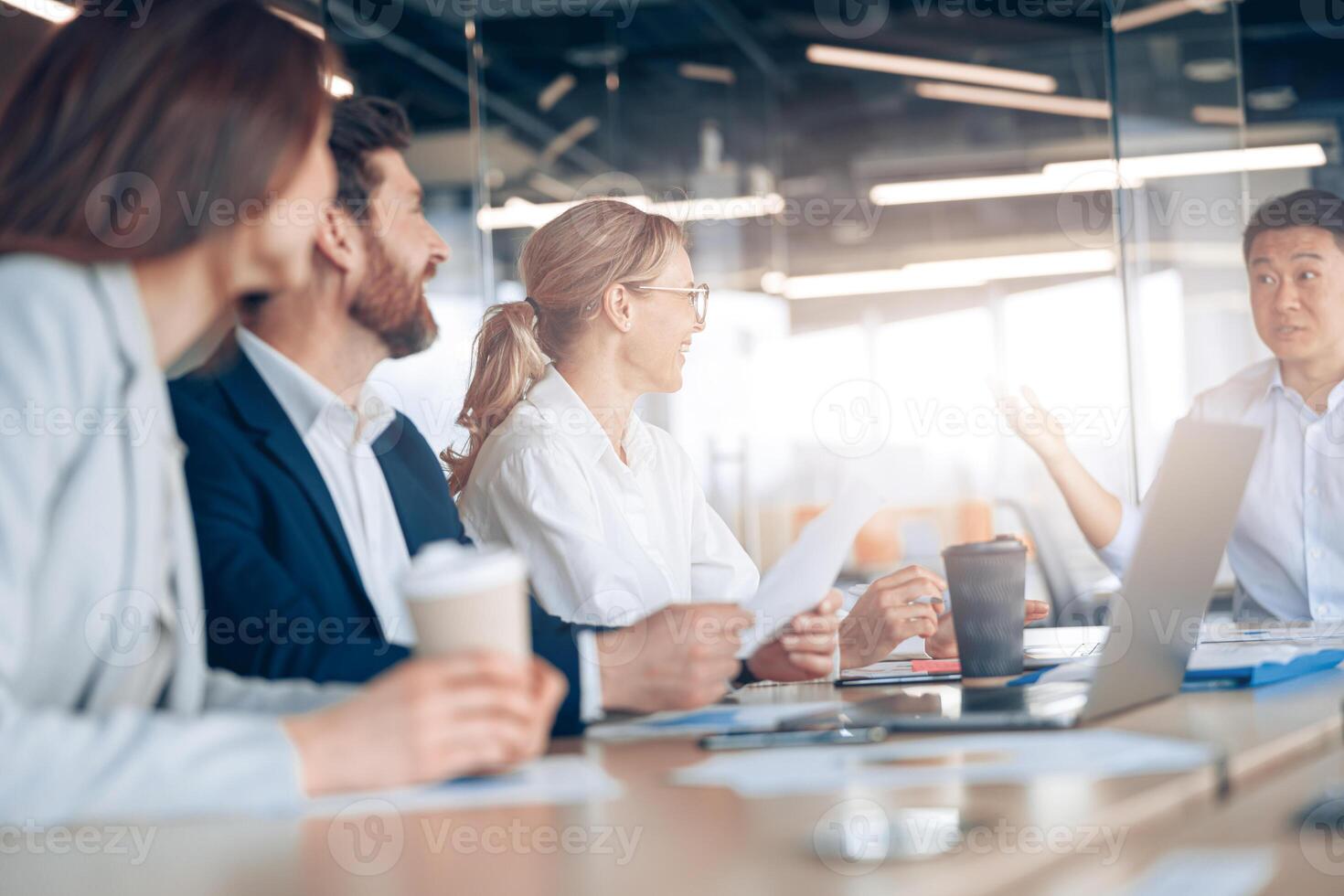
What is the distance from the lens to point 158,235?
108cm

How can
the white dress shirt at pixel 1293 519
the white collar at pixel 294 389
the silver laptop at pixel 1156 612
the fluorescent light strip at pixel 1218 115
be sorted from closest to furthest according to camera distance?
the silver laptop at pixel 1156 612 < the white collar at pixel 294 389 < the white dress shirt at pixel 1293 519 < the fluorescent light strip at pixel 1218 115

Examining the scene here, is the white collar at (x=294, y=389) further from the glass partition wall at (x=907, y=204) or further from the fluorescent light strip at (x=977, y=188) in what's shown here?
the fluorescent light strip at (x=977, y=188)

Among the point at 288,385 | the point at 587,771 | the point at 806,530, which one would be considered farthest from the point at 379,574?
the point at 587,771

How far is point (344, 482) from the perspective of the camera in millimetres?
1628

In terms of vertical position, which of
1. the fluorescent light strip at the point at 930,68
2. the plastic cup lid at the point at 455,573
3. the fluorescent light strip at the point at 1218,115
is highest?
the fluorescent light strip at the point at 930,68

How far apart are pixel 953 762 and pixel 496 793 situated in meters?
0.33

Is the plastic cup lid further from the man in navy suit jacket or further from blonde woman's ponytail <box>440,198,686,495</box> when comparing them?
blonde woman's ponytail <box>440,198,686,495</box>

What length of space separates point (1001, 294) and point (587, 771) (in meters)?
7.60

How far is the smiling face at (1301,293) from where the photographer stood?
2.84 meters

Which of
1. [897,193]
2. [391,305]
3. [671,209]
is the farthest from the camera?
[897,193]

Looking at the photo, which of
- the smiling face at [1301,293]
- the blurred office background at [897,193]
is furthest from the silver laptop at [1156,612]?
the smiling face at [1301,293]

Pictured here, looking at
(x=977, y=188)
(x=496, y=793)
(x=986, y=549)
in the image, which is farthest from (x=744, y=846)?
(x=977, y=188)

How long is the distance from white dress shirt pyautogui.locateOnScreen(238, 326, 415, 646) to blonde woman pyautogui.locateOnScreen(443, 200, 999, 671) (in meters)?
0.30

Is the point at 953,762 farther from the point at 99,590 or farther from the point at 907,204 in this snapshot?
the point at 907,204
